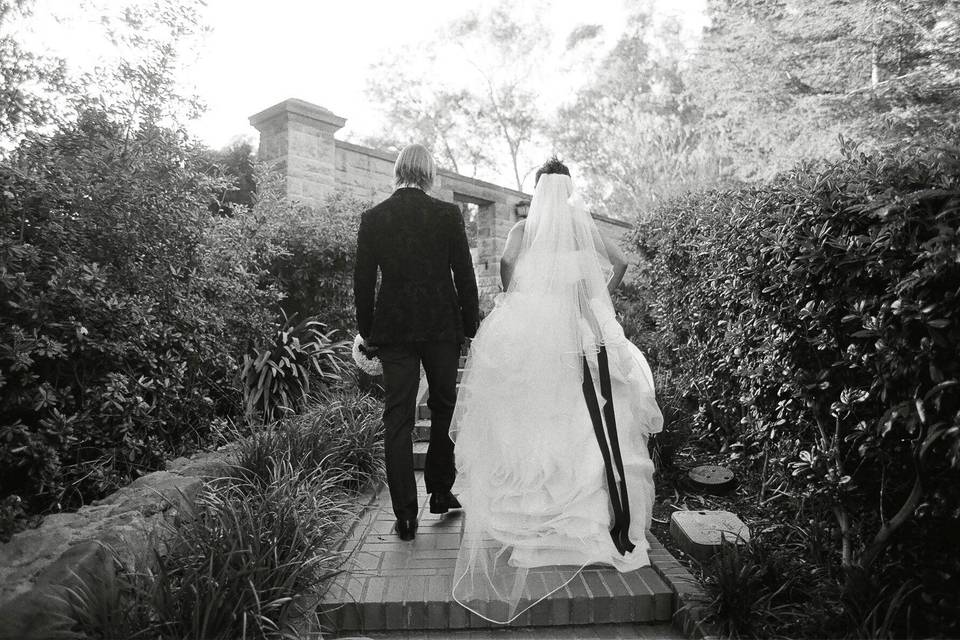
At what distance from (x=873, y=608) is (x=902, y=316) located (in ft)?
3.26

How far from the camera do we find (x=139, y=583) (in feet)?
7.49

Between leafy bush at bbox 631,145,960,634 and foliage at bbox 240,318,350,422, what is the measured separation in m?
3.33

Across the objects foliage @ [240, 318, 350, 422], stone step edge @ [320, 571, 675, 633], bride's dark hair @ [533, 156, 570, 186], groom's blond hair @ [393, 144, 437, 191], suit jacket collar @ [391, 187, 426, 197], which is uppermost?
bride's dark hair @ [533, 156, 570, 186]

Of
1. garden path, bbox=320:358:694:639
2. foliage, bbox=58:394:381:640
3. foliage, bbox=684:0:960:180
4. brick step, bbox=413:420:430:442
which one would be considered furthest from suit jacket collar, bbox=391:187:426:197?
foliage, bbox=684:0:960:180

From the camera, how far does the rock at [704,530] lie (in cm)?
278

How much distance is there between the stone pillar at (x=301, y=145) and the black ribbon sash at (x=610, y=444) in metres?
5.49

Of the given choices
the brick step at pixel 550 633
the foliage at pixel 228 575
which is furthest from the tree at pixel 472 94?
the brick step at pixel 550 633

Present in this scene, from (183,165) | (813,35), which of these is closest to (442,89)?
(813,35)

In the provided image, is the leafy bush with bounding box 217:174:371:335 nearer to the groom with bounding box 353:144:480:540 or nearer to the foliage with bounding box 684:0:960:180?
the groom with bounding box 353:144:480:540

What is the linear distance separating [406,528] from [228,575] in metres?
1.07

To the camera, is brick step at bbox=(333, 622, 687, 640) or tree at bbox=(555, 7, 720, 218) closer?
brick step at bbox=(333, 622, 687, 640)

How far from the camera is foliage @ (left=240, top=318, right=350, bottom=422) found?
15.6ft

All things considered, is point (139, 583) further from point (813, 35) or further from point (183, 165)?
point (813, 35)

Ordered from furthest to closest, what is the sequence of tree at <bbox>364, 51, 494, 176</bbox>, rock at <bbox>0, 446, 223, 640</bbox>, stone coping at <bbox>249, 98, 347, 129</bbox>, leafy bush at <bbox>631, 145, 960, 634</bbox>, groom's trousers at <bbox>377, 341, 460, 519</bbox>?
tree at <bbox>364, 51, 494, 176</bbox> → stone coping at <bbox>249, 98, 347, 129</bbox> → groom's trousers at <bbox>377, 341, 460, 519</bbox> → rock at <bbox>0, 446, 223, 640</bbox> → leafy bush at <bbox>631, 145, 960, 634</bbox>
